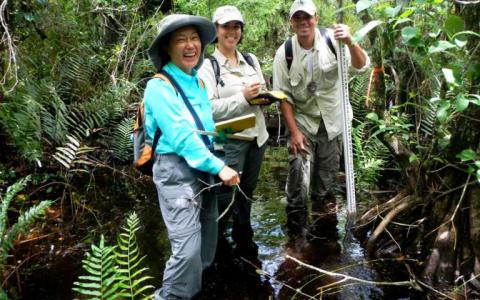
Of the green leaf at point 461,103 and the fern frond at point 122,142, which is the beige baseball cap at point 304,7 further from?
the fern frond at point 122,142

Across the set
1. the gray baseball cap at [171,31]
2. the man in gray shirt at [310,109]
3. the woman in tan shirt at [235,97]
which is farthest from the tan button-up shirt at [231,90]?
the gray baseball cap at [171,31]

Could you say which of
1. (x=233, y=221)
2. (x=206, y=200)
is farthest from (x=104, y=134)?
(x=206, y=200)

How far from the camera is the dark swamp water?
3.64m

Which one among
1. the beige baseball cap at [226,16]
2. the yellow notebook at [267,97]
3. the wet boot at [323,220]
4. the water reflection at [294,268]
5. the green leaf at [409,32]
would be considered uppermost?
the beige baseball cap at [226,16]

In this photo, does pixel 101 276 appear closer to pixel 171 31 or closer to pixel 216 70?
pixel 171 31

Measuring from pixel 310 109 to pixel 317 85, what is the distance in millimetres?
304

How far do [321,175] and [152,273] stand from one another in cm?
231

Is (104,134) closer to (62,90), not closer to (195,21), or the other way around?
(62,90)

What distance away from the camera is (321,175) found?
16.8ft

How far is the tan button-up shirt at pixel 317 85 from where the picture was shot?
171 inches

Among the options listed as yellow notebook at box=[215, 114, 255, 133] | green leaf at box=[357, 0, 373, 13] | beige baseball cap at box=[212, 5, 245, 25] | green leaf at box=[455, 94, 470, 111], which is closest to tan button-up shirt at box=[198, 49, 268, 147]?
yellow notebook at box=[215, 114, 255, 133]

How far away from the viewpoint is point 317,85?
14.8 feet

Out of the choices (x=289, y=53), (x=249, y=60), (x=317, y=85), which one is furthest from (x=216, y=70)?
(x=317, y=85)

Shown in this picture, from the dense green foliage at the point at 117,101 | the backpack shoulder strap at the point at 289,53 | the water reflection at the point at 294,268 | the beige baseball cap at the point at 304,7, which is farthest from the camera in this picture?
the backpack shoulder strap at the point at 289,53
